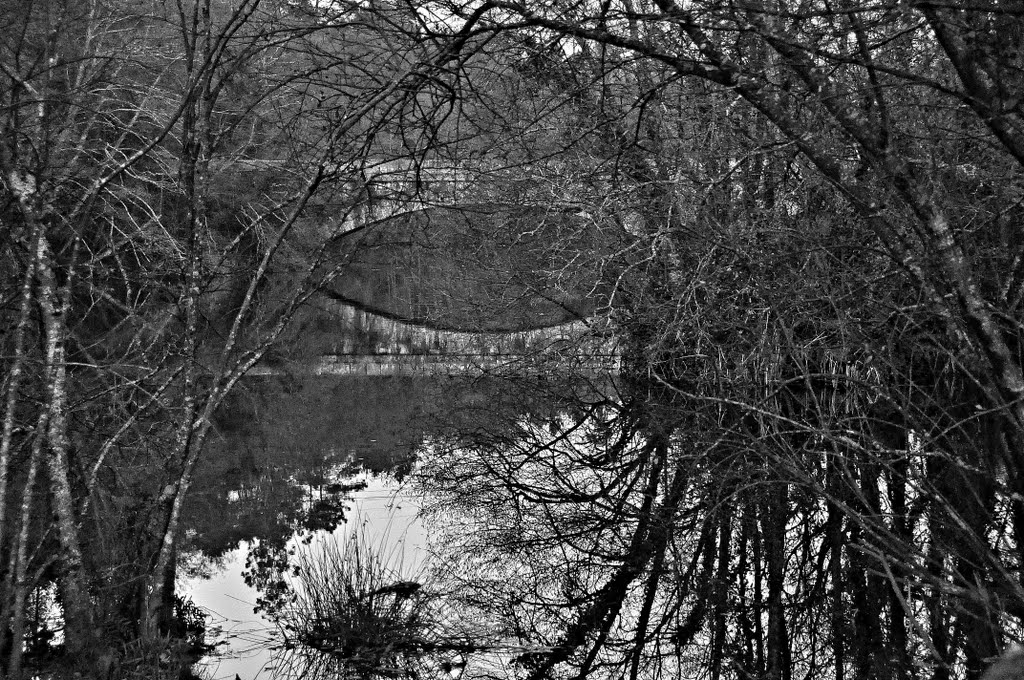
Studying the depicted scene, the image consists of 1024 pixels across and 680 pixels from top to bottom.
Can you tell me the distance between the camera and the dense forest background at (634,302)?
6.95 ft

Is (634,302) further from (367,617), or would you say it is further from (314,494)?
(314,494)

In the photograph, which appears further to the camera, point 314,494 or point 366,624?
point 314,494

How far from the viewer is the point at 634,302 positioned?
5.78 meters

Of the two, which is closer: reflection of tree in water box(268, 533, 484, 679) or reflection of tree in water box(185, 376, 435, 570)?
reflection of tree in water box(268, 533, 484, 679)

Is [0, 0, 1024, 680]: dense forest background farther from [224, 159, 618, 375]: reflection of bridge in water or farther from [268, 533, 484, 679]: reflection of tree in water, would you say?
[268, 533, 484, 679]: reflection of tree in water

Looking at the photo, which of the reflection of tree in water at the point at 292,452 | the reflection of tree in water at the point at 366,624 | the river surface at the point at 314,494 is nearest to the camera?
the reflection of tree in water at the point at 366,624

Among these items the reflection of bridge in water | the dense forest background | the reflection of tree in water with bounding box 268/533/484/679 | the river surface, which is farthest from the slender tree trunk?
the reflection of tree in water with bounding box 268/533/484/679

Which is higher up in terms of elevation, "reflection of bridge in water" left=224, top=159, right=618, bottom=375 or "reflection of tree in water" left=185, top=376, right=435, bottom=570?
"reflection of bridge in water" left=224, top=159, right=618, bottom=375

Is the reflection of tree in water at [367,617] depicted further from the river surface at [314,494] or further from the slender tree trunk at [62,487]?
the slender tree trunk at [62,487]

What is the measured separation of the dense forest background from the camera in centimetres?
212

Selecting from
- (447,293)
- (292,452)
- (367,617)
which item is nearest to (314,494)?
(292,452)

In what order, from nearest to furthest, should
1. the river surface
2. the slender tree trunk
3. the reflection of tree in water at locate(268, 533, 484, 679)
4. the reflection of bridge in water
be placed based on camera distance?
1. the slender tree trunk
2. the reflection of bridge in water
3. the reflection of tree in water at locate(268, 533, 484, 679)
4. the river surface

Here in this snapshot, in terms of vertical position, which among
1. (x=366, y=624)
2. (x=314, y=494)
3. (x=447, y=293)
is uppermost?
(x=447, y=293)

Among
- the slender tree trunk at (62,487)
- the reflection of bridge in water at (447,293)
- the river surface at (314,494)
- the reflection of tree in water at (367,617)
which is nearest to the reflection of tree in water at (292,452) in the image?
the river surface at (314,494)
